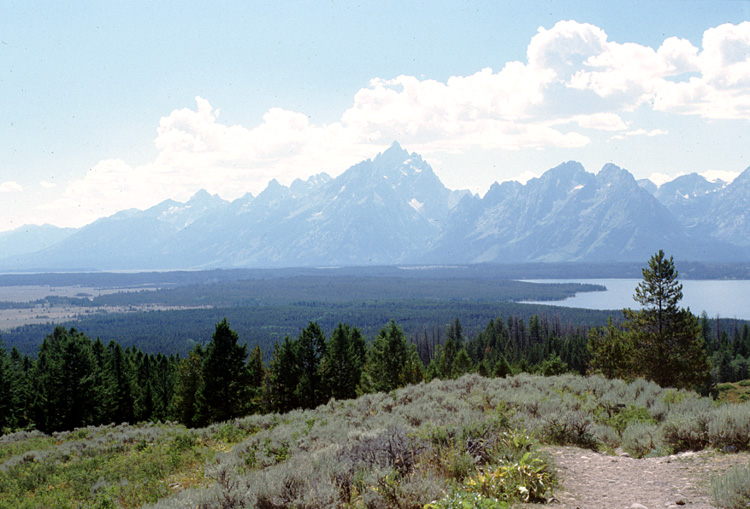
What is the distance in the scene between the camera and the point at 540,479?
310 inches

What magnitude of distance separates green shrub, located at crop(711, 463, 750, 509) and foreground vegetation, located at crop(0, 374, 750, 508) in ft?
0.06

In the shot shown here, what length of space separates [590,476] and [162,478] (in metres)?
10.9

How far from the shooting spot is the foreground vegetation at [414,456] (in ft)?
25.8

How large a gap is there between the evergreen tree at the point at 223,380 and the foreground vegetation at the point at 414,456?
16.2 metres

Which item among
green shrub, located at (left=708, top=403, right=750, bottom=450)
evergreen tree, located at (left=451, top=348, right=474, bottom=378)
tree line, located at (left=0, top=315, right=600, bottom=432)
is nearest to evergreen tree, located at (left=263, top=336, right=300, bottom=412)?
tree line, located at (left=0, top=315, right=600, bottom=432)

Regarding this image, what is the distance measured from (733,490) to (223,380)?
3287cm

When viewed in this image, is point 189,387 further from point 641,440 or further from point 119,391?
point 641,440

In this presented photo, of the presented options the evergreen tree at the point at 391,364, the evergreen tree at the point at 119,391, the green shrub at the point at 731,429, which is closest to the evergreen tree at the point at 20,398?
the evergreen tree at the point at 119,391

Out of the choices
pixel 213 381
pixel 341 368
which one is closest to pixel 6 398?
pixel 213 381

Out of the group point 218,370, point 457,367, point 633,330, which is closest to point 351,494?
point 218,370

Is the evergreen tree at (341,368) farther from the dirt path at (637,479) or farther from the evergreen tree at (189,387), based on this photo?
the dirt path at (637,479)

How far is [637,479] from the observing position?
8.34 metres

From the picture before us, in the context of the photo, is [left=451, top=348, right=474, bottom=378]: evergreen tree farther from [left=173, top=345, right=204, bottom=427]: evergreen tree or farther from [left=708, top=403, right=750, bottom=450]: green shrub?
[left=708, top=403, right=750, bottom=450]: green shrub

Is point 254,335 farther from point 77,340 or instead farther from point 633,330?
point 633,330
